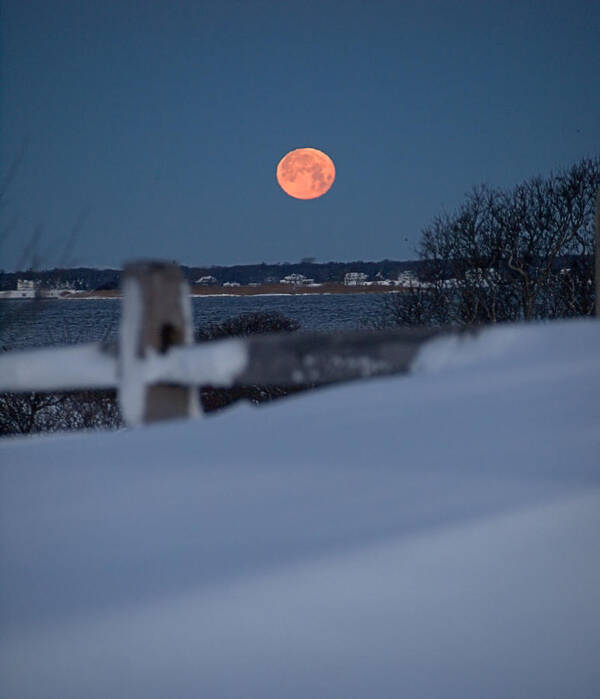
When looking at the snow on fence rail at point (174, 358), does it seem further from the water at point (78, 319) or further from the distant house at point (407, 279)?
the distant house at point (407, 279)

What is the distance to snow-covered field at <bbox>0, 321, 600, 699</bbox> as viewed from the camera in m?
1.36

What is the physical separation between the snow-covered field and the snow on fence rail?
16 cm

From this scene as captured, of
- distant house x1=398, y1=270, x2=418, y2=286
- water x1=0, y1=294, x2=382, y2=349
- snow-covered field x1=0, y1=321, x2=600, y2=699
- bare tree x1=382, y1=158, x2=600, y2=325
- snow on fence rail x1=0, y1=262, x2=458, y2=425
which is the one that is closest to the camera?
snow-covered field x1=0, y1=321, x2=600, y2=699

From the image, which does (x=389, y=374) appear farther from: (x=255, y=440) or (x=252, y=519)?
(x=252, y=519)

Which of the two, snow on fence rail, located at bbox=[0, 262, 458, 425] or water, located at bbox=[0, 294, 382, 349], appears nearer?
snow on fence rail, located at bbox=[0, 262, 458, 425]

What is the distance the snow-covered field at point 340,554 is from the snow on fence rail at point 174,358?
160mm

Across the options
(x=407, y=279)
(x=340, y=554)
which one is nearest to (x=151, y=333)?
(x=340, y=554)

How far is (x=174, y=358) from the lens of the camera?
230 cm

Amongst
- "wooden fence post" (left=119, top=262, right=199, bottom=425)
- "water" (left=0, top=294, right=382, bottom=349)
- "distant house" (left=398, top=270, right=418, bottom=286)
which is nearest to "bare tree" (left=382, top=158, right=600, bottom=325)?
"distant house" (left=398, top=270, right=418, bottom=286)

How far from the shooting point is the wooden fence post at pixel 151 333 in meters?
2.36

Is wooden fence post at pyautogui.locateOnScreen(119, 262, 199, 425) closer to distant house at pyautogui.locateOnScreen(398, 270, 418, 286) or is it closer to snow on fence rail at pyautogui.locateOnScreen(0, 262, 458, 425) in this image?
snow on fence rail at pyautogui.locateOnScreen(0, 262, 458, 425)

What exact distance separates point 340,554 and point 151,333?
1144mm

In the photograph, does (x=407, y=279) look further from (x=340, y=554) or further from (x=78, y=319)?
(x=340, y=554)

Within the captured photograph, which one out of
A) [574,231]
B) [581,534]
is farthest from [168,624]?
[574,231]
